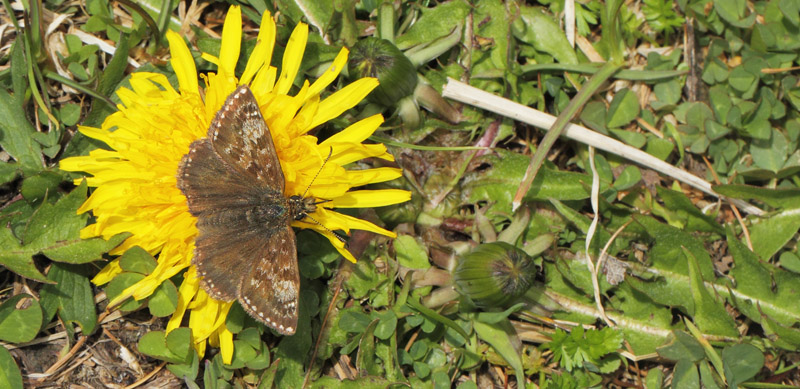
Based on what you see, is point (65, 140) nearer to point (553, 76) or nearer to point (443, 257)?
point (443, 257)

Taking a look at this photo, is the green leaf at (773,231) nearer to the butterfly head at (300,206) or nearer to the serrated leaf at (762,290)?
the serrated leaf at (762,290)

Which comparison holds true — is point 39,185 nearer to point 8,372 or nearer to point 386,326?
point 8,372

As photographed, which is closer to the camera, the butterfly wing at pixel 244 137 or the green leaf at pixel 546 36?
the butterfly wing at pixel 244 137

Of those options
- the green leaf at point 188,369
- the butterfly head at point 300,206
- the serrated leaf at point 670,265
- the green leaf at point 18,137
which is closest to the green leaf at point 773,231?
the serrated leaf at point 670,265

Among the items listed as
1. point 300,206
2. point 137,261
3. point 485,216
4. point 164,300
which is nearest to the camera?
point 300,206

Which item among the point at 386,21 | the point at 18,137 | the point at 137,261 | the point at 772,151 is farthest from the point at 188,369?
the point at 772,151

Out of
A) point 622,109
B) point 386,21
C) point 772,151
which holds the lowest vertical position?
point 772,151
